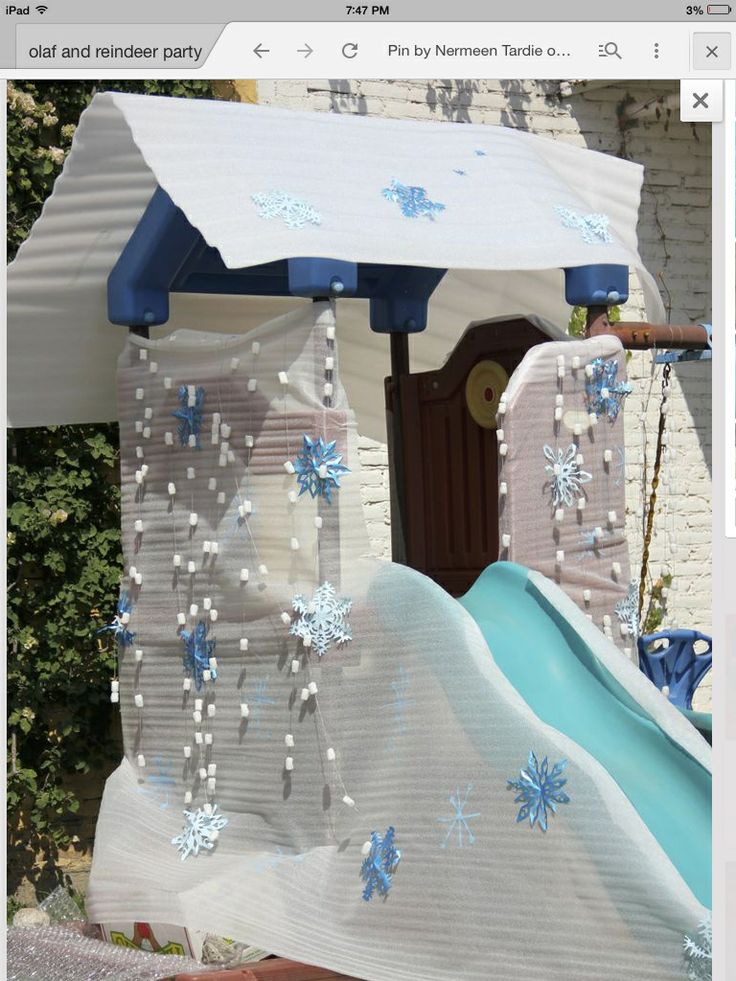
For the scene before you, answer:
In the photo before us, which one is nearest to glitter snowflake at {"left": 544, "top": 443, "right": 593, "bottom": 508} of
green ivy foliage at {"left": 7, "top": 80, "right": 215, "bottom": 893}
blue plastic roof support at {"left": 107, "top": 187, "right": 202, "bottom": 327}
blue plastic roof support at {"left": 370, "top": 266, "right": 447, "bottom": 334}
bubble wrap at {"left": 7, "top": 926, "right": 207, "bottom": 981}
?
blue plastic roof support at {"left": 107, "top": 187, "right": 202, "bottom": 327}

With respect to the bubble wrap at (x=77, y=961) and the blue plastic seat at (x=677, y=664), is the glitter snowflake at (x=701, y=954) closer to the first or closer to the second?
the bubble wrap at (x=77, y=961)

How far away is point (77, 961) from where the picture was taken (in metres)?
3.79

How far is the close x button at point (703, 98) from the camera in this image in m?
2.75

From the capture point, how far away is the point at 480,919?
3.10m

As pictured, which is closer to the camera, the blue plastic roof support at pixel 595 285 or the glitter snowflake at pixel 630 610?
the glitter snowflake at pixel 630 610

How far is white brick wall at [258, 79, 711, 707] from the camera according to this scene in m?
6.50

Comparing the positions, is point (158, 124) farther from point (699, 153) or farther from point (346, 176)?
point (699, 153)

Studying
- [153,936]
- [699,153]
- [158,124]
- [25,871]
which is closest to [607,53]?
[158,124]

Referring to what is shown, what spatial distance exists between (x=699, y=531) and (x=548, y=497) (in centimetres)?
337

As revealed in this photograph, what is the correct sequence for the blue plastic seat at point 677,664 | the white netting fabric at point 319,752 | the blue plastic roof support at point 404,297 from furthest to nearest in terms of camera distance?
the blue plastic roof support at point 404,297, the blue plastic seat at point 677,664, the white netting fabric at point 319,752

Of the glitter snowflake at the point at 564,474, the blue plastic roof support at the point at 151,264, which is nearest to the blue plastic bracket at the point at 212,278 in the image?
the blue plastic roof support at the point at 151,264

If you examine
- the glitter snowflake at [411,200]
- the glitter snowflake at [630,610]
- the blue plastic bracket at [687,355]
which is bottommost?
the glitter snowflake at [630,610]

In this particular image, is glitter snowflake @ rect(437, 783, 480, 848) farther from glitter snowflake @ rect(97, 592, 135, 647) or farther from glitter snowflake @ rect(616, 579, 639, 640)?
glitter snowflake @ rect(97, 592, 135, 647)

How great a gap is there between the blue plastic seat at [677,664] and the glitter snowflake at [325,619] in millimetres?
1159
